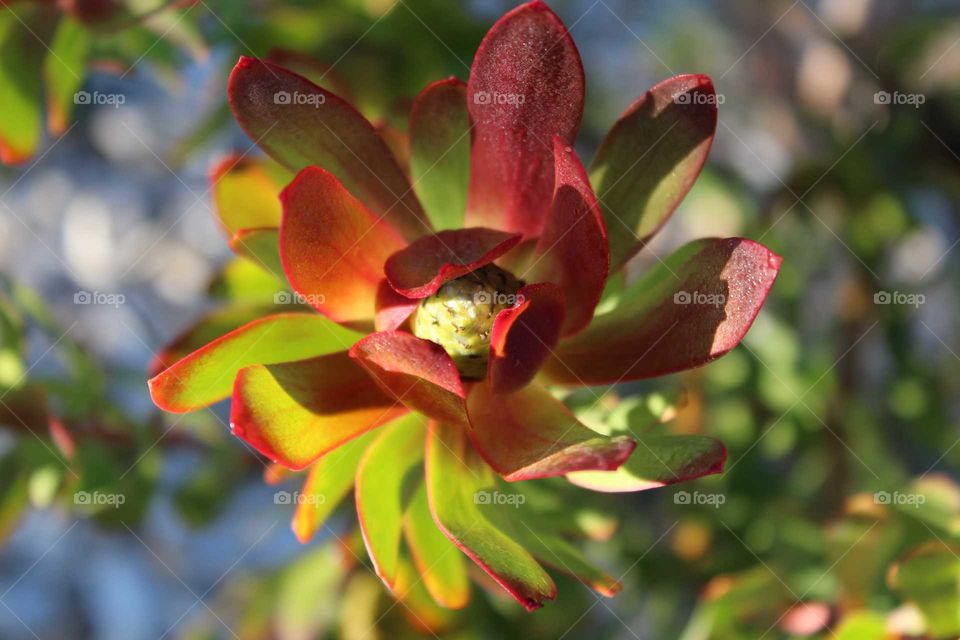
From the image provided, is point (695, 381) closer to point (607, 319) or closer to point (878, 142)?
point (878, 142)

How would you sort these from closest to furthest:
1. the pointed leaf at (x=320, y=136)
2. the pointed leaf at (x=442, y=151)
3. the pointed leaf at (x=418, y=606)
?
1. the pointed leaf at (x=320, y=136)
2. the pointed leaf at (x=442, y=151)
3. the pointed leaf at (x=418, y=606)

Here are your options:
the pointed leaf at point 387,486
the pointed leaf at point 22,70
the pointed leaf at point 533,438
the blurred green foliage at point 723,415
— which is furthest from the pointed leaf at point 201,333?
the pointed leaf at point 22,70

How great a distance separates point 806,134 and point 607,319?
1.50m

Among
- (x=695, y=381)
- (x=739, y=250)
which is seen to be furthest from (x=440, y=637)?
(x=739, y=250)

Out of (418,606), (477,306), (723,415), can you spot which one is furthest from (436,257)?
(723,415)

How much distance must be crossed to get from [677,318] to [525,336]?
0.16 metres

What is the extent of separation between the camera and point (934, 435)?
1736 millimetres

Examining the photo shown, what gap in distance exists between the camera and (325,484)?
1021mm

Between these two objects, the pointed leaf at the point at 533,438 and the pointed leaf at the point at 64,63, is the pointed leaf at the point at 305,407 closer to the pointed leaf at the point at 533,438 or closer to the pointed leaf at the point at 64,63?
the pointed leaf at the point at 533,438

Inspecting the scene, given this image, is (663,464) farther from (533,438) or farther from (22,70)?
(22,70)

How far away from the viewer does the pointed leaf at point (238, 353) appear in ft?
2.81

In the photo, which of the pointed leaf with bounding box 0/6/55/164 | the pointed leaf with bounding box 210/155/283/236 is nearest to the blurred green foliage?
the pointed leaf with bounding box 0/6/55/164

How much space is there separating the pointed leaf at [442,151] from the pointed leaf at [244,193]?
19 cm

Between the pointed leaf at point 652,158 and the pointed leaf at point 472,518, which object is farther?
the pointed leaf at point 652,158
